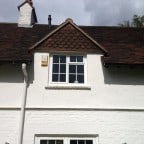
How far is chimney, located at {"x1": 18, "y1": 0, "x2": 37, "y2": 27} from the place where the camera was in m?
19.1

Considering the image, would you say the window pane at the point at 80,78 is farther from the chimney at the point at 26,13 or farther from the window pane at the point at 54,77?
the chimney at the point at 26,13

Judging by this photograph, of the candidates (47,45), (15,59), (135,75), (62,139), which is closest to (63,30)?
(47,45)

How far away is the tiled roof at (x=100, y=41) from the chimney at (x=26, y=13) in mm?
530

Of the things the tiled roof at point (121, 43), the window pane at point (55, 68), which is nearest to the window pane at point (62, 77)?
the window pane at point (55, 68)

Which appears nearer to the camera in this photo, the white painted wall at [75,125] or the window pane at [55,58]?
the white painted wall at [75,125]

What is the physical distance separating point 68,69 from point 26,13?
258 inches

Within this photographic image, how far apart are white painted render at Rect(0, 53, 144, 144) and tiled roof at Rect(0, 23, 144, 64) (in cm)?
46

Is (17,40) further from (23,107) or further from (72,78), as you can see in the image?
(23,107)

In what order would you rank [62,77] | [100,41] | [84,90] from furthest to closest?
[100,41] < [62,77] < [84,90]

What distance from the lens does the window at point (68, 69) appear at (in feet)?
47.0

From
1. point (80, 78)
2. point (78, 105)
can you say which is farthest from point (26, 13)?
point (78, 105)

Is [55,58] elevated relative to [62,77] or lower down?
elevated

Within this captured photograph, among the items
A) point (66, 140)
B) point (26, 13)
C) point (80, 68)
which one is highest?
point (26, 13)

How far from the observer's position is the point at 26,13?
19469 mm
